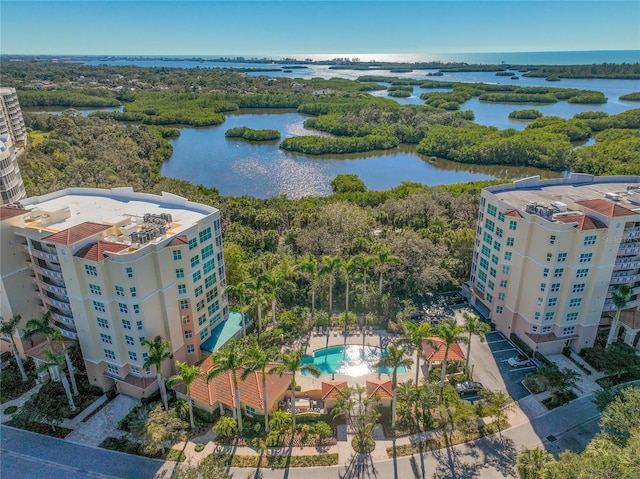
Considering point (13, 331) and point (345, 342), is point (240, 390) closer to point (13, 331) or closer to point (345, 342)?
point (345, 342)

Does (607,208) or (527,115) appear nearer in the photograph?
(607,208)

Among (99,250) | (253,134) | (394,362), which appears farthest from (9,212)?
(253,134)

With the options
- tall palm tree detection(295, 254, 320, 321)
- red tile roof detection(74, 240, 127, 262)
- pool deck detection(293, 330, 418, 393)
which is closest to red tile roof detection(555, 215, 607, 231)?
pool deck detection(293, 330, 418, 393)

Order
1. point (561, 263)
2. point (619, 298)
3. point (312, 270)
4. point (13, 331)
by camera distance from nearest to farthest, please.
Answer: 1. point (13, 331)
2. point (619, 298)
3. point (561, 263)
4. point (312, 270)

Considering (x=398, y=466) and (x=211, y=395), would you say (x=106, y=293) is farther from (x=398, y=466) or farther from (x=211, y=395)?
(x=398, y=466)

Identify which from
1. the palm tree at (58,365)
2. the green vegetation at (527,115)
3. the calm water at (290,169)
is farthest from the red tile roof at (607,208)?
the green vegetation at (527,115)

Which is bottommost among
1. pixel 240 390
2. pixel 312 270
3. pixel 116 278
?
pixel 240 390

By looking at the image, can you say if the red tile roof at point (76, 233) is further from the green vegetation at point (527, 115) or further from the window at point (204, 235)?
the green vegetation at point (527, 115)
